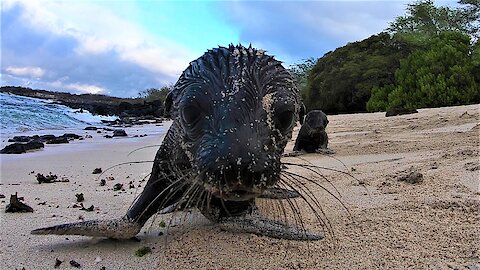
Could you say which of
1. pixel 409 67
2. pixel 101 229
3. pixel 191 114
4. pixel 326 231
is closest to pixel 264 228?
pixel 326 231

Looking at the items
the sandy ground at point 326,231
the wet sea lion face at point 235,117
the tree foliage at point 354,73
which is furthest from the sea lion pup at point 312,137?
the tree foliage at point 354,73

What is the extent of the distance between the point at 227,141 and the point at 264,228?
1.03 m

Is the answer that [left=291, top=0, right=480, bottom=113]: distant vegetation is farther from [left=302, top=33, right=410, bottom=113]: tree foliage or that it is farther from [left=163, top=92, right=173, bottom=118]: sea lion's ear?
[left=163, top=92, right=173, bottom=118]: sea lion's ear

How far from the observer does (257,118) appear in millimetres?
2348

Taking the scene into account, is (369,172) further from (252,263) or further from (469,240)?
(252,263)

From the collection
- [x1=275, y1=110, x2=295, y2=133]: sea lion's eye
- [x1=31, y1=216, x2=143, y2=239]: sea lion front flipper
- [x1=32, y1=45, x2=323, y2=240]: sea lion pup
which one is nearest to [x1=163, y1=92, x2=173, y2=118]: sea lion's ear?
[x1=32, y1=45, x2=323, y2=240]: sea lion pup

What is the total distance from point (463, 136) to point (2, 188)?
6.20 meters

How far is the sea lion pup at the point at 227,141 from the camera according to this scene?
6.93 ft

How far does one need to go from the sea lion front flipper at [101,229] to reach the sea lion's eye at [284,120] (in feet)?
4.07

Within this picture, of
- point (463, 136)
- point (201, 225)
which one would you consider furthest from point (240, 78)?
point (463, 136)

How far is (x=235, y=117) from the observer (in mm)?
2287

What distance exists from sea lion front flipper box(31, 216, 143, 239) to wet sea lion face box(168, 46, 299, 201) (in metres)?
0.80

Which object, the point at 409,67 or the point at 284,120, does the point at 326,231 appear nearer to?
the point at 284,120

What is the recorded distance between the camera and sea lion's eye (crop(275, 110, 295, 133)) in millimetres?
2508
